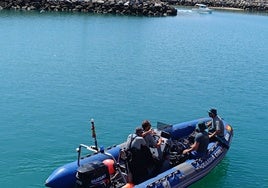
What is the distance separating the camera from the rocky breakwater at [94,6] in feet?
192

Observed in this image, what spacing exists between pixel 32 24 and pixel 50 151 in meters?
32.5

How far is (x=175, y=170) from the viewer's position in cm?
1140

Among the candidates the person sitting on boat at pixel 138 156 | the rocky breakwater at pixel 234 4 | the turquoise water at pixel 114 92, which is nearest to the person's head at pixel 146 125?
the person sitting on boat at pixel 138 156

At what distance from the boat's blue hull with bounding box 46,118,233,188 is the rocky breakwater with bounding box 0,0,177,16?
159ft

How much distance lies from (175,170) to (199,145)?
122 cm

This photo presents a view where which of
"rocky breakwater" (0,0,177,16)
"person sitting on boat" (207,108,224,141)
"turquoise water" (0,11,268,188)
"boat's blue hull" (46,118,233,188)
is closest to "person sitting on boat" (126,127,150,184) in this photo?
"boat's blue hull" (46,118,233,188)

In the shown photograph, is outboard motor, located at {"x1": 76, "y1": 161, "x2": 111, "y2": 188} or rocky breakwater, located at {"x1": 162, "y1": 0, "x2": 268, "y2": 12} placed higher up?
rocky breakwater, located at {"x1": 162, "y1": 0, "x2": 268, "y2": 12}

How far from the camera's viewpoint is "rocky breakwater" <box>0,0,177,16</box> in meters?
58.7

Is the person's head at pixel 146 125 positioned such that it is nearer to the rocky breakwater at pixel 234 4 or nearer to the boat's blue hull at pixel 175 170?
the boat's blue hull at pixel 175 170

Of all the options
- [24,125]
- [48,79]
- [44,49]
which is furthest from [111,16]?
[24,125]

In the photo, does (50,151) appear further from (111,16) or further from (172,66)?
(111,16)

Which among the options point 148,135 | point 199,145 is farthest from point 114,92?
point 148,135

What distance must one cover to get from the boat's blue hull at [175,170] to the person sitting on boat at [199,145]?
0.67 ft

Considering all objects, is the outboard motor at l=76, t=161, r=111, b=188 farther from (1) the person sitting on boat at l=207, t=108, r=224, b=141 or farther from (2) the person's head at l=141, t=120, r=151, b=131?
(1) the person sitting on boat at l=207, t=108, r=224, b=141
